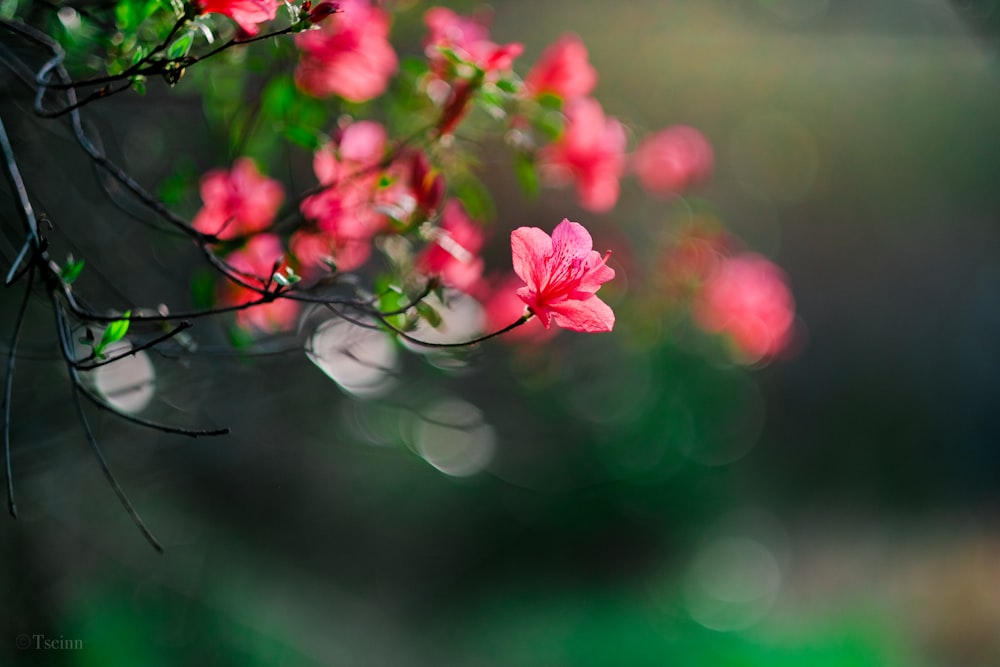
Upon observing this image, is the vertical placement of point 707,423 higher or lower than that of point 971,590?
higher

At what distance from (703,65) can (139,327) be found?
3.15 m

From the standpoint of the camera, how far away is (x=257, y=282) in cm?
87

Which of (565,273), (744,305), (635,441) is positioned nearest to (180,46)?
(565,273)

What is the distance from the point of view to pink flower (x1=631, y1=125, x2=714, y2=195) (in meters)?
1.33

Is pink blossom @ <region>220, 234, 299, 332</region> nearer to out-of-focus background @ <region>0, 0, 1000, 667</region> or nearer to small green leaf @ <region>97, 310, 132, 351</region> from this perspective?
out-of-focus background @ <region>0, 0, 1000, 667</region>

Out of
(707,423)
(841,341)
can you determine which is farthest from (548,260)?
(841,341)

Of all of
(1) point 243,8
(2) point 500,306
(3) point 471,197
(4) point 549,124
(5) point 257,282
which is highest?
(1) point 243,8

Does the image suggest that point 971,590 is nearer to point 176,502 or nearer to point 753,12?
point 753,12

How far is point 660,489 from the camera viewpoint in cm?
265

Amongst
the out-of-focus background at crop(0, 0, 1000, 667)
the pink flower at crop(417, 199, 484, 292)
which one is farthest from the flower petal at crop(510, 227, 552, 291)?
the out-of-focus background at crop(0, 0, 1000, 667)

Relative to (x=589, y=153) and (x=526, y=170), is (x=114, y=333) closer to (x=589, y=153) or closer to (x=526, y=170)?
(x=526, y=170)

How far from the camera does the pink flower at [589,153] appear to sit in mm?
1000

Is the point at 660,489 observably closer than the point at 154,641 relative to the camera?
No

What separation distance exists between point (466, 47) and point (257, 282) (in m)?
0.32
